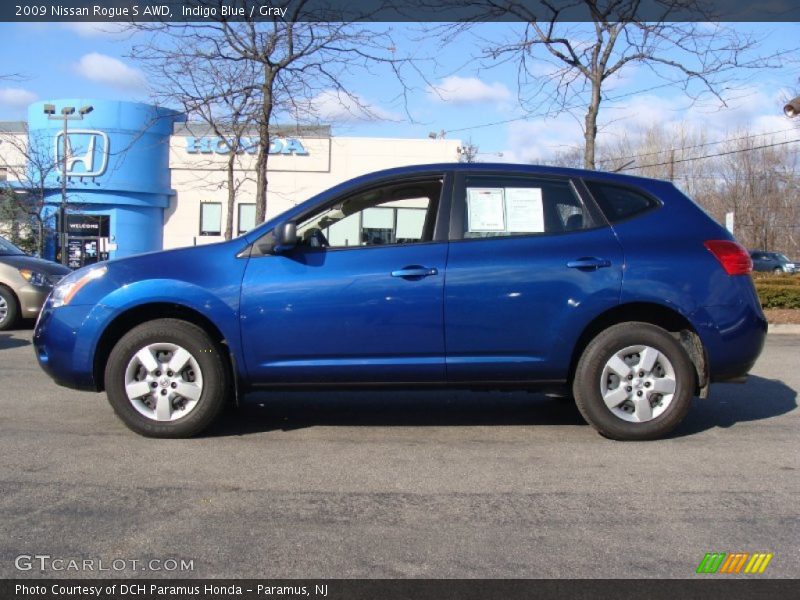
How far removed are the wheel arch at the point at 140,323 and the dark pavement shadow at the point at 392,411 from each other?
2.45 feet

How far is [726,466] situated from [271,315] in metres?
3.00

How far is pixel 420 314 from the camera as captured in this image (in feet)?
15.5

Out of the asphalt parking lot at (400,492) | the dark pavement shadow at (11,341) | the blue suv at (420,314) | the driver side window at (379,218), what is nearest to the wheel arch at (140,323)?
the blue suv at (420,314)

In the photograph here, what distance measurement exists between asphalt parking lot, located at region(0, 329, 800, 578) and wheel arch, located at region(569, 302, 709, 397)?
51 cm

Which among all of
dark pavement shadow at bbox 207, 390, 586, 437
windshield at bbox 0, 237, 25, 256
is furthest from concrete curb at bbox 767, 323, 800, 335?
windshield at bbox 0, 237, 25, 256

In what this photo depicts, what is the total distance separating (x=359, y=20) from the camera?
12211 millimetres

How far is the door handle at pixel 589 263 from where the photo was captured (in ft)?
15.7

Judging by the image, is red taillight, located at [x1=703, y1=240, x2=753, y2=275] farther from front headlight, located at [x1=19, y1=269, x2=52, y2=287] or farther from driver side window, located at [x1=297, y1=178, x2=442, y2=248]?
front headlight, located at [x1=19, y1=269, x2=52, y2=287]

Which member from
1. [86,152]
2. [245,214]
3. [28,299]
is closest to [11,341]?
[28,299]

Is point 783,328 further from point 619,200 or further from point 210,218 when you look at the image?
point 210,218

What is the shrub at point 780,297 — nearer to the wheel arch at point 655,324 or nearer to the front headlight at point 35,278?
the wheel arch at point 655,324

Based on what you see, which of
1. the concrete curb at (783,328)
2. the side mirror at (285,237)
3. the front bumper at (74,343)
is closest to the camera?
the side mirror at (285,237)

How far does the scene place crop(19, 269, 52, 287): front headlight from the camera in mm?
10617
